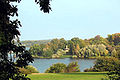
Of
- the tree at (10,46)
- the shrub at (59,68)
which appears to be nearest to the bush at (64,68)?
the shrub at (59,68)

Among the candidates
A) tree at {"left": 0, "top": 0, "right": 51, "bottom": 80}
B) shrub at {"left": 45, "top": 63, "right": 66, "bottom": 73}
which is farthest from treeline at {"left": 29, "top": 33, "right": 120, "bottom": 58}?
tree at {"left": 0, "top": 0, "right": 51, "bottom": 80}

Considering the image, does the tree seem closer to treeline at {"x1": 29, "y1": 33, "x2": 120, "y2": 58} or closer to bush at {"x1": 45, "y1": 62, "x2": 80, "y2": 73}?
bush at {"x1": 45, "y1": 62, "x2": 80, "y2": 73}

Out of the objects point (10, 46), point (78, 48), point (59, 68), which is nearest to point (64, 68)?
point (59, 68)

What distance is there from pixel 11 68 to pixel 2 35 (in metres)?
0.79

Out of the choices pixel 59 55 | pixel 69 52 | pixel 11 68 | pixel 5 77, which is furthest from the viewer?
pixel 69 52

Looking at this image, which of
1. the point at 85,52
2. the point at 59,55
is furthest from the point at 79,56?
the point at 59,55

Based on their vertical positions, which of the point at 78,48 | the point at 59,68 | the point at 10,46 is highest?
the point at 78,48

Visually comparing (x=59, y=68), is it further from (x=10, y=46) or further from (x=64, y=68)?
(x=10, y=46)

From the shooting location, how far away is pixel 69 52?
75375 millimetres

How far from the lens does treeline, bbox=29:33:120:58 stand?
6062cm

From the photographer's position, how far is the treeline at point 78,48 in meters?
60.6

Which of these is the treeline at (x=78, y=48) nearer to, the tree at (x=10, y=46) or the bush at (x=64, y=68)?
the bush at (x=64, y=68)

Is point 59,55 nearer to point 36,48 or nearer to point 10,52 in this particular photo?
point 36,48

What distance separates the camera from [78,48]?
238ft
